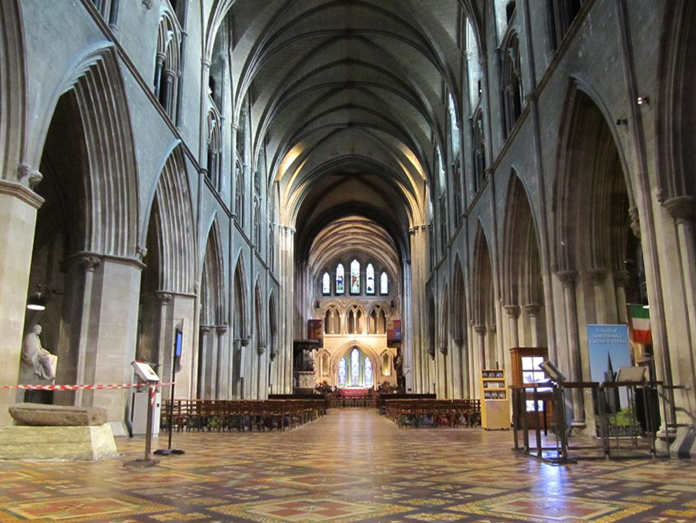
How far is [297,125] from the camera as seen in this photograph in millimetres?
33344

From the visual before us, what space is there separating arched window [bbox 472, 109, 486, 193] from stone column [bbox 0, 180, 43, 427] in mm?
14960

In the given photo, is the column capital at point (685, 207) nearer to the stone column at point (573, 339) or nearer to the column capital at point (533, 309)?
the stone column at point (573, 339)

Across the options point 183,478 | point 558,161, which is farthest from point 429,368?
point 183,478

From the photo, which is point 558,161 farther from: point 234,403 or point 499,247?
point 234,403

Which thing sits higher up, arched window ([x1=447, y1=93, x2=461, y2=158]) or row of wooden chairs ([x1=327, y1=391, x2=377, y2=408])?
arched window ([x1=447, y1=93, x2=461, y2=158])

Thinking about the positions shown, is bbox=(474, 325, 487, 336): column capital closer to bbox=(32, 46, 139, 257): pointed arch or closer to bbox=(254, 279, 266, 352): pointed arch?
bbox=(254, 279, 266, 352): pointed arch

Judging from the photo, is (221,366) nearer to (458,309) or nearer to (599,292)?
(458,309)

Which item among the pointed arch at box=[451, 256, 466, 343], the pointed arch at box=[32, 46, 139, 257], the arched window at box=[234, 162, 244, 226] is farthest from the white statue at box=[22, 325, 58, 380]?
the pointed arch at box=[451, 256, 466, 343]

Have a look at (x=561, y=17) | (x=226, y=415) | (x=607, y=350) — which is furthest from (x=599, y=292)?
(x=226, y=415)

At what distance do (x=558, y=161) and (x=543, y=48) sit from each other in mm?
2702

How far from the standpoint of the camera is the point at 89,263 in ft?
40.9

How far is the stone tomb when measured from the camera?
24.3ft

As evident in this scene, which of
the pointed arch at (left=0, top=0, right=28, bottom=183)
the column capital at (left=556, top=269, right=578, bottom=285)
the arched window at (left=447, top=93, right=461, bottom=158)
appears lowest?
the column capital at (left=556, top=269, right=578, bottom=285)

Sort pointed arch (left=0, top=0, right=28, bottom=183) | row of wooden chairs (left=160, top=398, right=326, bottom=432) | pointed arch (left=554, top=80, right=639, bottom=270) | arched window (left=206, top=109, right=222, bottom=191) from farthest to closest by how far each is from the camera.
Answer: arched window (left=206, top=109, right=222, bottom=191)
row of wooden chairs (left=160, top=398, right=326, bottom=432)
pointed arch (left=554, top=80, right=639, bottom=270)
pointed arch (left=0, top=0, right=28, bottom=183)
